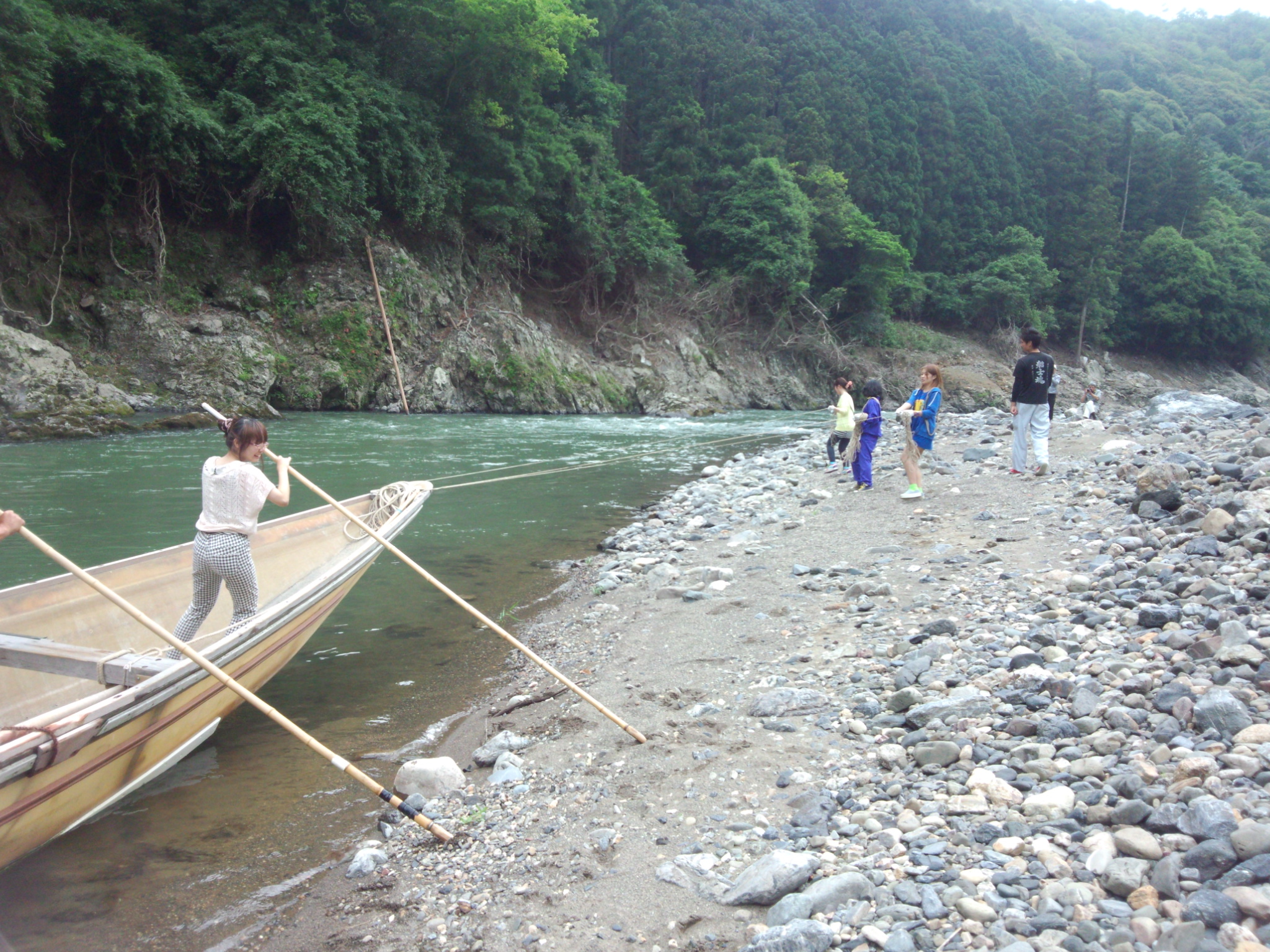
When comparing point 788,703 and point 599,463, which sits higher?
point 788,703

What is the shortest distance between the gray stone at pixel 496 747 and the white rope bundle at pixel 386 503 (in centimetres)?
294

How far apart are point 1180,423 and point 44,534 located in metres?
16.7

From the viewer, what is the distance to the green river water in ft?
11.4

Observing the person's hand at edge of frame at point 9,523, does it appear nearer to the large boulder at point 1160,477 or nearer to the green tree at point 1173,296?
the large boulder at point 1160,477

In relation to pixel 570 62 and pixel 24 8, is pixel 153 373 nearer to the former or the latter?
pixel 24 8

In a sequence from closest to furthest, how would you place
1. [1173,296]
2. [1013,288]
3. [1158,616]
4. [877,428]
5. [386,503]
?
[1158,616], [386,503], [877,428], [1013,288], [1173,296]

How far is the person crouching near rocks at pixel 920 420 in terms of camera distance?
957 cm

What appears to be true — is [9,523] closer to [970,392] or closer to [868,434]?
[868,434]

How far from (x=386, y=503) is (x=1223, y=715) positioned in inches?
250

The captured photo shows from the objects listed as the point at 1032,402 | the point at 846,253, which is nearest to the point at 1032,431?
the point at 1032,402

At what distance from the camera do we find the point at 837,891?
2.74 metres

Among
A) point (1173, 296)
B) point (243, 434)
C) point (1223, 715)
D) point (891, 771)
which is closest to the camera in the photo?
point (1223, 715)

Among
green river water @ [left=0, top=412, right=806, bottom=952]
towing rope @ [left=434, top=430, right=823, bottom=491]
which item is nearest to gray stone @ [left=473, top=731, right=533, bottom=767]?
green river water @ [left=0, top=412, right=806, bottom=952]

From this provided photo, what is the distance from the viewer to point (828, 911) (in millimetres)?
2691
